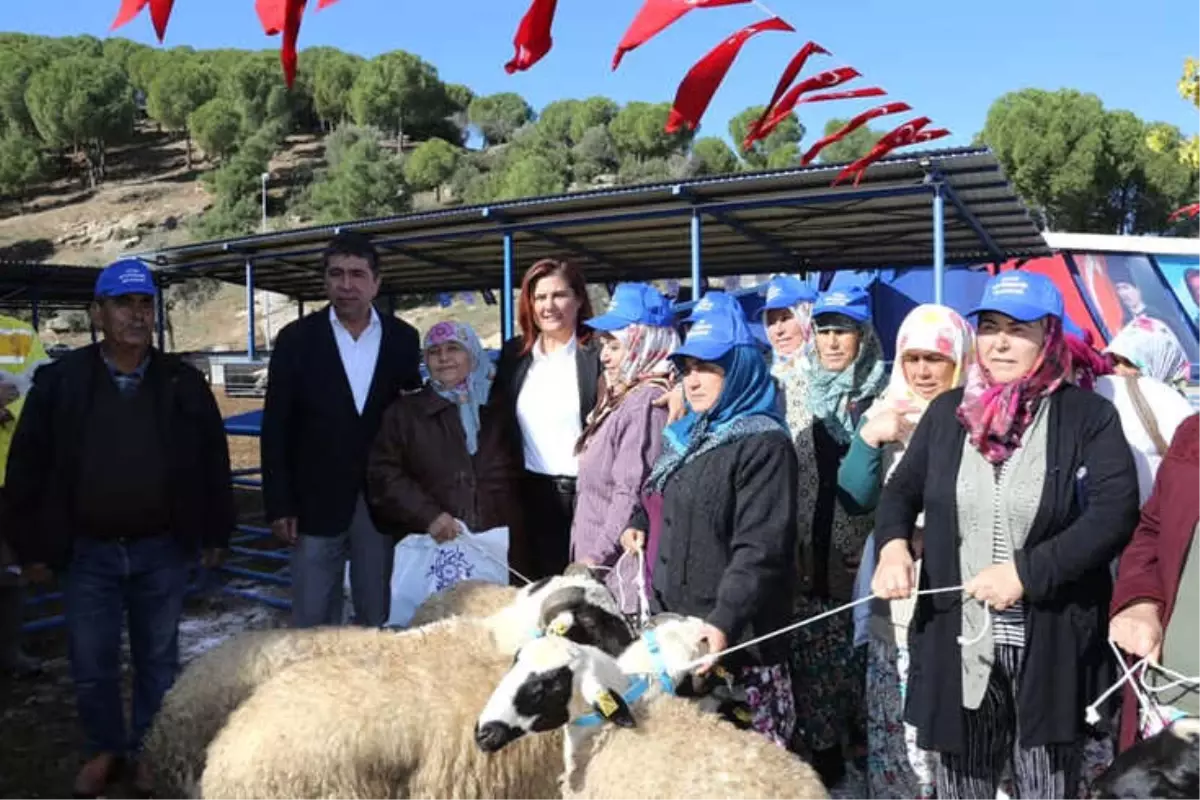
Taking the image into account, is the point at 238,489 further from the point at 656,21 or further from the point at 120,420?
the point at 656,21

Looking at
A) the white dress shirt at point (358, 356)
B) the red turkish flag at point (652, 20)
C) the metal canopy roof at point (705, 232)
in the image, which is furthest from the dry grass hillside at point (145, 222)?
the red turkish flag at point (652, 20)

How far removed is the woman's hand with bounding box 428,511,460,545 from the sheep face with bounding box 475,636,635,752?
1353mm

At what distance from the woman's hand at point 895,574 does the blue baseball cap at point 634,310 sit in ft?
4.35

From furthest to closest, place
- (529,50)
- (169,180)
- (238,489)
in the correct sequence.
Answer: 1. (169,180)
2. (238,489)
3. (529,50)

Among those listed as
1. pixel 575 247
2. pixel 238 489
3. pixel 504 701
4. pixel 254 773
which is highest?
pixel 575 247

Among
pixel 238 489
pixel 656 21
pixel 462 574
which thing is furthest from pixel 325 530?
pixel 238 489

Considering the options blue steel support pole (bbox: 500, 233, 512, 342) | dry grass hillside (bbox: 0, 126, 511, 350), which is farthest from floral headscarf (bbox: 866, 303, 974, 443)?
dry grass hillside (bbox: 0, 126, 511, 350)

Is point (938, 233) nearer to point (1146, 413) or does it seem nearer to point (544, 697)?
point (1146, 413)

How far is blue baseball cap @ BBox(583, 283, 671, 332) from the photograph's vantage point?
333 centimetres

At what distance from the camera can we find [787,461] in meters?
2.44

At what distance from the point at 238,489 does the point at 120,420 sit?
7.96m

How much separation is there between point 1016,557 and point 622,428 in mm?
1333

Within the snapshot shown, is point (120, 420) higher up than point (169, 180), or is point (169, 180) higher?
point (169, 180)

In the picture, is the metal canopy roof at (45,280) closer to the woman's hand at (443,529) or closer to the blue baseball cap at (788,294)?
the blue baseball cap at (788,294)
